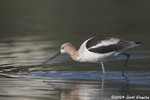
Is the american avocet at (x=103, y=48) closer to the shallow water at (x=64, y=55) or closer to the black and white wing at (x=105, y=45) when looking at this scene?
the black and white wing at (x=105, y=45)

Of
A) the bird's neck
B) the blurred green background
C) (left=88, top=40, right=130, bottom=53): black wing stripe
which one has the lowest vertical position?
(left=88, top=40, right=130, bottom=53): black wing stripe

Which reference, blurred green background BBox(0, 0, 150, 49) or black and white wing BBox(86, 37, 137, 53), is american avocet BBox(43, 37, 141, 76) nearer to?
black and white wing BBox(86, 37, 137, 53)

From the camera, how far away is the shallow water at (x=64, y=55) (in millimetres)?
13211

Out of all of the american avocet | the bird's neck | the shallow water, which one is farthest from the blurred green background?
the american avocet

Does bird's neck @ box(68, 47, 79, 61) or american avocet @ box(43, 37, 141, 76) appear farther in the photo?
bird's neck @ box(68, 47, 79, 61)

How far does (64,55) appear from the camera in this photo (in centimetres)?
1780

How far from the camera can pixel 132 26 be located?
2258 cm

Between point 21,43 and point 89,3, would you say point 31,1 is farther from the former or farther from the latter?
point 21,43

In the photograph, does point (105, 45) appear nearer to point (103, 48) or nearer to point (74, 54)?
point (103, 48)

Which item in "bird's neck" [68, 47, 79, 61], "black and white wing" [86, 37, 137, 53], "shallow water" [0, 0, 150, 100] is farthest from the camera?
"bird's neck" [68, 47, 79, 61]

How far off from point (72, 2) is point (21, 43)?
750 cm

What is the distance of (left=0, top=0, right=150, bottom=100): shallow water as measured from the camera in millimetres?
13211

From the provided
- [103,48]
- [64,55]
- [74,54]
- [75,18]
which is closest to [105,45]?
[103,48]

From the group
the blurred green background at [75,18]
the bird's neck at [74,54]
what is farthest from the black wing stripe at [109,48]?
the blurred green background at [75,18]
